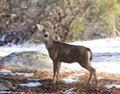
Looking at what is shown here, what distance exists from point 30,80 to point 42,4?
9680 millimetres

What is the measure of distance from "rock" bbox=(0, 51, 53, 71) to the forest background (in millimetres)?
4058

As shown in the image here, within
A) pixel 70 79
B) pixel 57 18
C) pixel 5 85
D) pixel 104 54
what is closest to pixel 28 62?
pixel 70 79

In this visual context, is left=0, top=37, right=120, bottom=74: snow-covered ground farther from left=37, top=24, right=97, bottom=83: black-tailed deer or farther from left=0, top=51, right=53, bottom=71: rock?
left=37, top=24, right=97, bottom=83: black-tailed deer

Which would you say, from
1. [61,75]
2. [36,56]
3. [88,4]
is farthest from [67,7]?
[61,75]

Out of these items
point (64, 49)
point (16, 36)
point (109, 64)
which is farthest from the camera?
point (16, 36)

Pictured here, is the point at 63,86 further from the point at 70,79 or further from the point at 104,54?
the point at 104,54

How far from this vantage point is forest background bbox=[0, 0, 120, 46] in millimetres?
18672

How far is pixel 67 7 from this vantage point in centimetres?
1886

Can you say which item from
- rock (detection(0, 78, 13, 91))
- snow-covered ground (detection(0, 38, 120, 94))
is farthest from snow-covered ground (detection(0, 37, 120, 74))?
rock (detection(0, 78, 13, 91))

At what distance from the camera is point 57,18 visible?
19688 mm

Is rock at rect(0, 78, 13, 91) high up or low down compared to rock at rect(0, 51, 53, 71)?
up

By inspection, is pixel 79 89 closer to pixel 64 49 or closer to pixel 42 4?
pixel 64 49

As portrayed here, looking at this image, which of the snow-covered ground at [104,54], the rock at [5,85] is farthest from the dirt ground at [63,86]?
the snow-covered ground at [104,54]

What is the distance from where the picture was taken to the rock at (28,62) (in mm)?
12031
